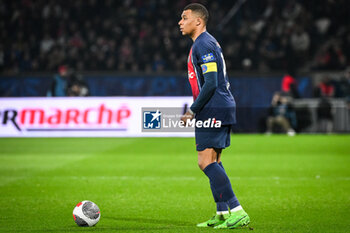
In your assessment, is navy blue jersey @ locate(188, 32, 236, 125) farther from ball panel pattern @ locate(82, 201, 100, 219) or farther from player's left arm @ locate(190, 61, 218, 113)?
ball panel pattern @ locate(82, 201, 100, 219)

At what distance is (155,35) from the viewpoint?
2205 cm

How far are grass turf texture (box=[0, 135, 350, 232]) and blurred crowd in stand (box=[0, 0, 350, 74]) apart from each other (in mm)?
6443

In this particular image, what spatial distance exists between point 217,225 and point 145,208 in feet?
4.69

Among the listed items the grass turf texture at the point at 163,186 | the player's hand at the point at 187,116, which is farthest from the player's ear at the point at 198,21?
the grass turf texture at the point at 163,186

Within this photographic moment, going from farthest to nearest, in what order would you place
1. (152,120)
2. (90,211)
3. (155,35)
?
(155,35) → (152,120) → (90,211)

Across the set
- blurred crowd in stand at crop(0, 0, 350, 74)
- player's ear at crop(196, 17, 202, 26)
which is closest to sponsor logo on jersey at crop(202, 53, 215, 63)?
player's ear at crop(196, 17, 202, 26)

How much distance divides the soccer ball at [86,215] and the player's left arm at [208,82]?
1.51 meters

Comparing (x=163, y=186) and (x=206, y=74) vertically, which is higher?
(x=206, y=74)

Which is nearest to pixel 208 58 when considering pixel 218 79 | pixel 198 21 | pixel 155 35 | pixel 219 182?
pixel 218 79

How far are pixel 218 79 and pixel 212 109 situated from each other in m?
0.30

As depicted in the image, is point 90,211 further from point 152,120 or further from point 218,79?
point 218,79

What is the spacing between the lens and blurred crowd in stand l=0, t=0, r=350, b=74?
822 inches

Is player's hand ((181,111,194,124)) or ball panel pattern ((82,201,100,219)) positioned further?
ball panel pattern ((82,201,100,219))

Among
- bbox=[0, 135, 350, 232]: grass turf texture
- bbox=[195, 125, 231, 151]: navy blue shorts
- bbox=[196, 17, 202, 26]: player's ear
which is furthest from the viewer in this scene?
bbox=[0, 135, 350, 232]: grass turf texture
